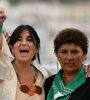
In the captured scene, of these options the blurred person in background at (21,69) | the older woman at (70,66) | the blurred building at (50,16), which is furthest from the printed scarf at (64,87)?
the blurred building at (50,16)

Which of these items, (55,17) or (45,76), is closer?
(45,76)

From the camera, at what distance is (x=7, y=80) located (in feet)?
6.87

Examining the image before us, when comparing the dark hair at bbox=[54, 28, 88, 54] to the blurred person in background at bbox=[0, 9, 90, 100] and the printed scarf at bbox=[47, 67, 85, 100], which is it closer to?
the printed scarf at bbox=[47, 67, 85, 100]

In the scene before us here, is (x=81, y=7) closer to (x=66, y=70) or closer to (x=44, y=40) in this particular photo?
(x=44, y=40)

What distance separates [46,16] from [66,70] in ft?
16.9

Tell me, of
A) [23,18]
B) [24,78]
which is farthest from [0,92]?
[23,18]

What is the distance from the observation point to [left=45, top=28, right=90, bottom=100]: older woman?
197cm

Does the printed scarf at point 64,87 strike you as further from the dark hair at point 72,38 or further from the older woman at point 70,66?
the dark hair at point 72,38

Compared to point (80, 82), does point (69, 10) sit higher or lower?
higher

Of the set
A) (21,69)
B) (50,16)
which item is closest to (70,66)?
(21,69)

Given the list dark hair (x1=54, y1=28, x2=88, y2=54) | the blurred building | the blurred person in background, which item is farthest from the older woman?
the blurred building

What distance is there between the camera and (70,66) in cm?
206

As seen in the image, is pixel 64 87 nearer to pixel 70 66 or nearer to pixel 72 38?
pixel 70 66

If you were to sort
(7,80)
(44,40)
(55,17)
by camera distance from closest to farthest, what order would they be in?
1. (7,80)
2. (44,40)
3. (55,17)
